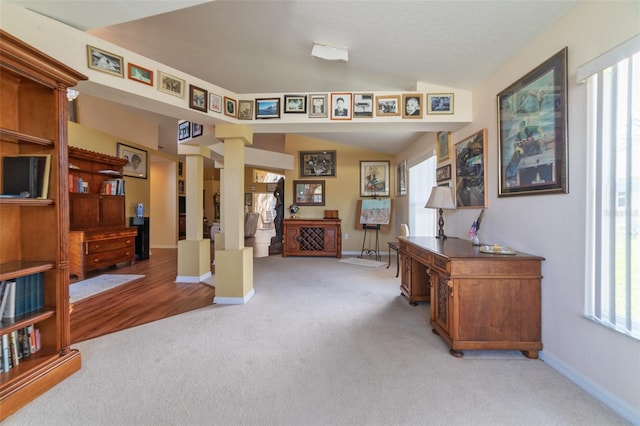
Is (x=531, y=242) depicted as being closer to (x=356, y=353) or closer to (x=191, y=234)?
(x=356, y=353)

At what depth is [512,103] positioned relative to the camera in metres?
2.10

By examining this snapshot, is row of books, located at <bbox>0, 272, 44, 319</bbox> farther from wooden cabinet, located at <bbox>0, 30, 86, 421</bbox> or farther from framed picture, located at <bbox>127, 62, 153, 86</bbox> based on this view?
framed picture, located at <bbox>127, 62, 153, 86</bbox>

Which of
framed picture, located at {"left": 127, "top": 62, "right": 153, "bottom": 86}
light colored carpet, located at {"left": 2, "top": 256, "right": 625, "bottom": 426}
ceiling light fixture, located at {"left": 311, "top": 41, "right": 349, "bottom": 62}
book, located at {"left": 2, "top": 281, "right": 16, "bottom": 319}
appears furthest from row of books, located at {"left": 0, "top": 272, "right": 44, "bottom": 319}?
ceiling light fixture, located at {"left": 311, "top": 41, "right": 349, "bottom": 62}

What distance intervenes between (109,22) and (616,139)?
10.8 feet

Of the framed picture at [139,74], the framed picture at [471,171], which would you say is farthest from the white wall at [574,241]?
the framed picture at [139,74]

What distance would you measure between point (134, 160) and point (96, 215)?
1736mm

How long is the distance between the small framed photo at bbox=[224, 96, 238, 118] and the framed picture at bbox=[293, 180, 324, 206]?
139 inches

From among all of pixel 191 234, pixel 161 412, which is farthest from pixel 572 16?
pixel 191 234

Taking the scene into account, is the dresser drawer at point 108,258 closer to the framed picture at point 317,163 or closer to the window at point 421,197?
the framed picture at point 317,163

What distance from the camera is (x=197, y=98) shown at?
2.55m

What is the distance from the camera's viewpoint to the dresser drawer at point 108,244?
4.13 m

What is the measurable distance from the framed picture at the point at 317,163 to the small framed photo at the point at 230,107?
3.54 metres

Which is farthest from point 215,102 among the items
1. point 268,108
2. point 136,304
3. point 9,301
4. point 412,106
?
point 136,304

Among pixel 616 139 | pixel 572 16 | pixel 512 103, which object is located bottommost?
pixel 616 139
